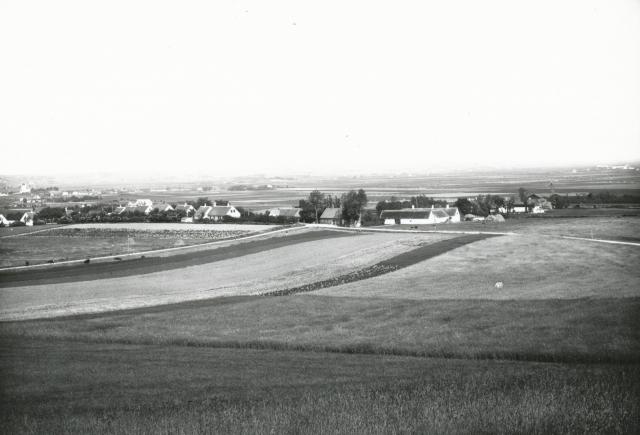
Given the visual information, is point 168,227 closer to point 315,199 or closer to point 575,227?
point 315,199

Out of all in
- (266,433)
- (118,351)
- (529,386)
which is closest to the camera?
(266,433)

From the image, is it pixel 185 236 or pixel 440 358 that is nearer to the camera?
pixel 440 358

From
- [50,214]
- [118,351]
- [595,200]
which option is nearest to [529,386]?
[118,351]

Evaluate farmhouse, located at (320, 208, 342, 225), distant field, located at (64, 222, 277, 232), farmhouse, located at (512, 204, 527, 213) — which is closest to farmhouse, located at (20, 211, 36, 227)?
distant field, located at (64, 222, 277, 232)

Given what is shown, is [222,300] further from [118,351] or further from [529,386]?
[529,386]

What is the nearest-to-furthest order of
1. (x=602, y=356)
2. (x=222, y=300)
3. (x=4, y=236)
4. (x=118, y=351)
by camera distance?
(x=602, y=356) < (x=118, y=351) < (x=222, y=300) < (x=4, y=236)

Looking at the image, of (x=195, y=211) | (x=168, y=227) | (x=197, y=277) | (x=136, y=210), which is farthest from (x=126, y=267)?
(x=195, y=211)

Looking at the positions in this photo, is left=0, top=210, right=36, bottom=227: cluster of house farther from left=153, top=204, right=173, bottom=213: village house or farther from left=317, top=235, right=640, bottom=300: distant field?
left=317, top=235, right=640, bottom=300: distant field
